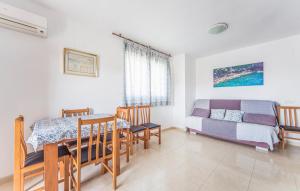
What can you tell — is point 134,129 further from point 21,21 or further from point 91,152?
point 21,21

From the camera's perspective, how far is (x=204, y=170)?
197cm

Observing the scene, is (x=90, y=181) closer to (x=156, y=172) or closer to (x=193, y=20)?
(x=156, y=172)

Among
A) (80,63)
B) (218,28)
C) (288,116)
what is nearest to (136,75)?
(80,63)

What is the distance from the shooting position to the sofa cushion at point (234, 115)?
3190 mm

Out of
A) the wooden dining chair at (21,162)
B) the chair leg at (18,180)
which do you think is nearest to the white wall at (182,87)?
the wooden dining chair at (21,162)

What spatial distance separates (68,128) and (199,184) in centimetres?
174

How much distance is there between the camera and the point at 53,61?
2100 mm

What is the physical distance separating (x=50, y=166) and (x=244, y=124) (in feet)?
11.4

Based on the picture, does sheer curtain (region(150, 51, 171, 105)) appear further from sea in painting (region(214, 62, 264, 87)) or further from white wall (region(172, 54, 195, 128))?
sea in painting (region(214, 62, 264, 87))

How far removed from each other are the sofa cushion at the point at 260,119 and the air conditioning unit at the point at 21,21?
429 centimetres

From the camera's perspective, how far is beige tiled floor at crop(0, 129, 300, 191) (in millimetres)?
1631

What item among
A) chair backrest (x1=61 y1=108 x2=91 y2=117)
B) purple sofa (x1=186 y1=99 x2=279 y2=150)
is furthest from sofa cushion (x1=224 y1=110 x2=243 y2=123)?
chair backrest (x1=61 y1=108 x2=91 y2=117)

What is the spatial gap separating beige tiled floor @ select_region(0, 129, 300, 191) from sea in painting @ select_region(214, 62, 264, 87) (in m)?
1.67

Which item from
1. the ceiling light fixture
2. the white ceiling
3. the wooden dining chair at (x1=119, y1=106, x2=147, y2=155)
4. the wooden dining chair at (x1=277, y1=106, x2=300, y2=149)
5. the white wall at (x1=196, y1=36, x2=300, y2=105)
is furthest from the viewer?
the white wall at (x1=196, y1=36, x2=300, y2=105)
